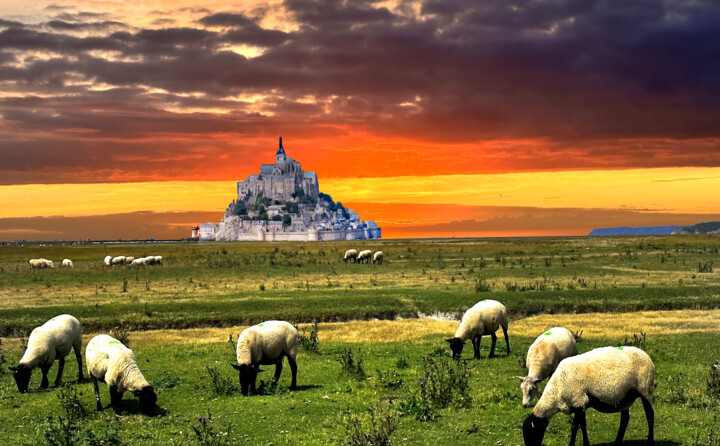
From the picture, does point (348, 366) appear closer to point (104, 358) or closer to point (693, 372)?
point (104, 358)

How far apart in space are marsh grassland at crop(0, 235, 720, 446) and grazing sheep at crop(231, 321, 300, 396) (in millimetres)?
679

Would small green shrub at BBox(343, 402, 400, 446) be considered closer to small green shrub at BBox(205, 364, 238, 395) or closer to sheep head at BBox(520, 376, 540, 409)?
sheep head at BBox(520, 376, 540, 409)

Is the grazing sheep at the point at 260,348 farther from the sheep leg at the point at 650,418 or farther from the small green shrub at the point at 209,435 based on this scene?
the sheep leg at the point at 650,418

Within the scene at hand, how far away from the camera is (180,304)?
37.4 metres

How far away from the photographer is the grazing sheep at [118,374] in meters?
15.6

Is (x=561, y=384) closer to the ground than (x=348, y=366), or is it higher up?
higher up

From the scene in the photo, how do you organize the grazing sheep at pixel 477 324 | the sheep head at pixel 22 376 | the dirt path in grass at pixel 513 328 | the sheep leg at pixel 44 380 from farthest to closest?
1. the dirt path in grass at pixel 513 328
2. the grazing sheep at pixel 477 324
3. the sheep leg at pixel 44 380
4. the sheep head at pixel 22 376

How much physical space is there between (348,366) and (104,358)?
7421 mm

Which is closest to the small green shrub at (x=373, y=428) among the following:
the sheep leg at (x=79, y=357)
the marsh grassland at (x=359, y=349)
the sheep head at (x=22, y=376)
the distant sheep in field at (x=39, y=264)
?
the marsh grassland at (x=359, y=349)

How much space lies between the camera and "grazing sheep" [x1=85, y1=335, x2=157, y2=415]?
1555 cm

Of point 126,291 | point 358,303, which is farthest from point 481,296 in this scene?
point 126,291

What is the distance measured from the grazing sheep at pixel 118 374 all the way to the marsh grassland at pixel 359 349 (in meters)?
0.42

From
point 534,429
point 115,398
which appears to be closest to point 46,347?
point 115,398

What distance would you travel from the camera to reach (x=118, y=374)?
15.7 meters
